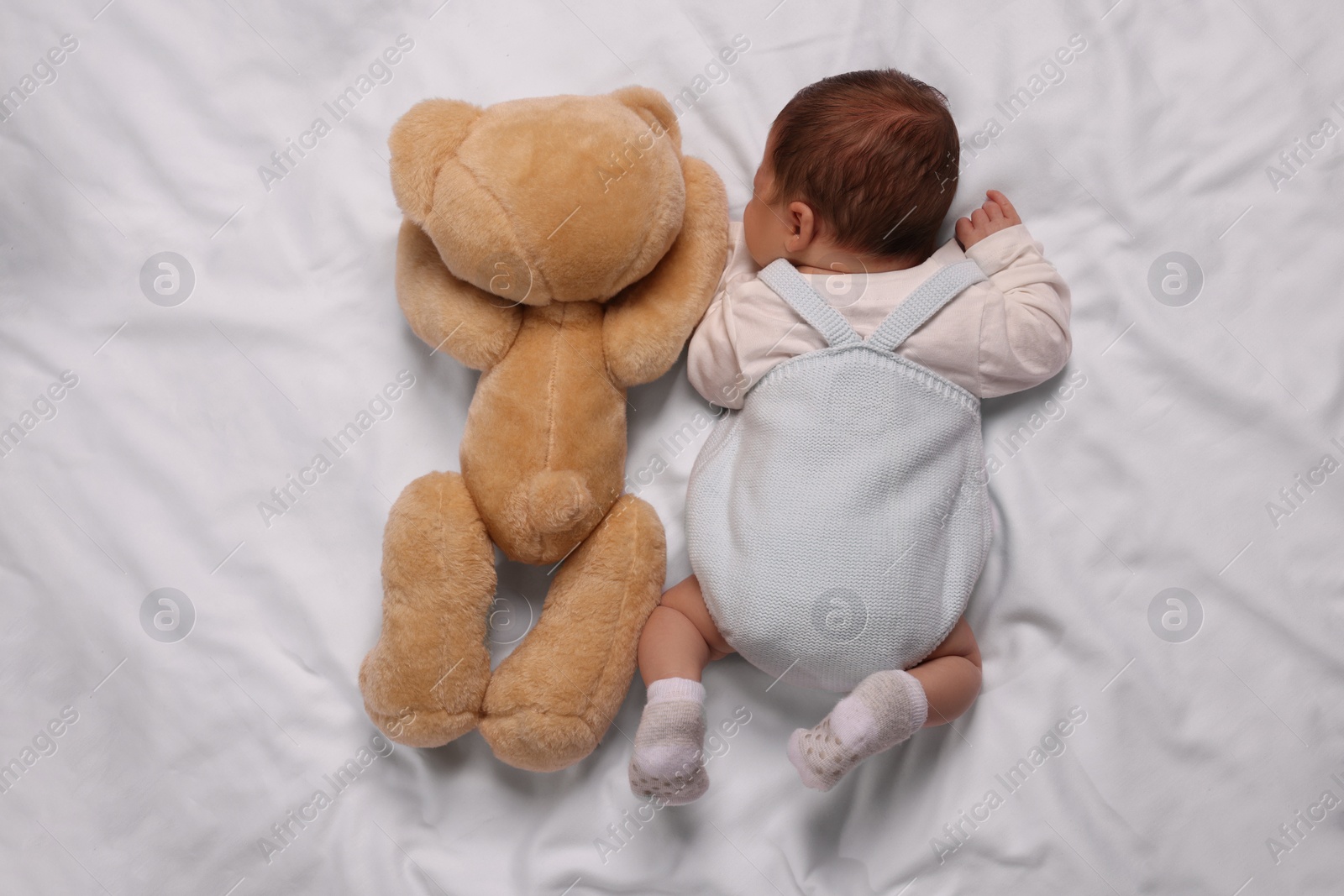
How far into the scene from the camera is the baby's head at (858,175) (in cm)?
110

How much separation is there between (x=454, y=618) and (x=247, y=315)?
56 cm

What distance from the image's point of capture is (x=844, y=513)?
1.09 meters

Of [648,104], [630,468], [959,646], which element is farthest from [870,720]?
[648,104]

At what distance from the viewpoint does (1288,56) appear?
127 cm

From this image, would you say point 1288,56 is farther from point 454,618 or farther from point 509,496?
point 454,618

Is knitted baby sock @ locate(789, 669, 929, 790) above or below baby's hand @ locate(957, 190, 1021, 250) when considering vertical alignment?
below

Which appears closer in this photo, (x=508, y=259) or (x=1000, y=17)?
(x=508, y=259)

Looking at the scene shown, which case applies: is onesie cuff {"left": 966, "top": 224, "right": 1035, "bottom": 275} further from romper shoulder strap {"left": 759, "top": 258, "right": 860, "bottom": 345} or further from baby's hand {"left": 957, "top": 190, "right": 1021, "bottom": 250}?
romper shoulder strap {"left": 759, "top": 258, "right": 860, "bottom": 345}

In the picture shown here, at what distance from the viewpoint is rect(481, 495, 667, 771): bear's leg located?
3.61 feet

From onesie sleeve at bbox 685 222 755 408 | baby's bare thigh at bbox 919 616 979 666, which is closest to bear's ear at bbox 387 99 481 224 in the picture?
onesie sleeve at bbox 685 222 755 408

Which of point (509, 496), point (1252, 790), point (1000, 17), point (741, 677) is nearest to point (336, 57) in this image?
point (509, 496)

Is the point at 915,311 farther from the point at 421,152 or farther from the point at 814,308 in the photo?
the point at 421,152

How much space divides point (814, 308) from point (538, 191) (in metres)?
0.36

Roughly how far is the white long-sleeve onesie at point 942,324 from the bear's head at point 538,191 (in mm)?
159
